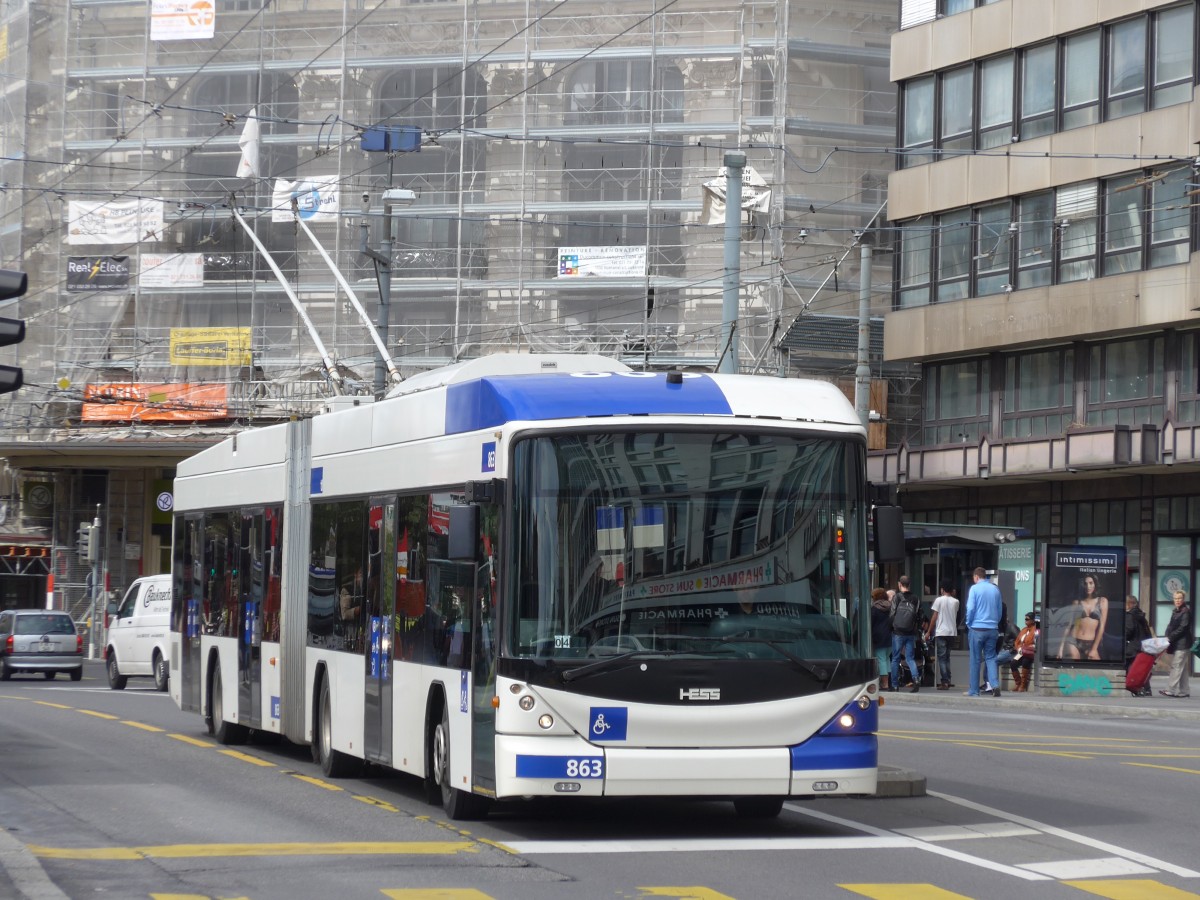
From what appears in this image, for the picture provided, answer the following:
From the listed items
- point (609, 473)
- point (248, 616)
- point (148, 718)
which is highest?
point (609, 473)

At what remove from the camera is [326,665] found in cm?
1585

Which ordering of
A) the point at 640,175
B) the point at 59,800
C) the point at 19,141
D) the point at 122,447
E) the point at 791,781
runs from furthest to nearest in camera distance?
the point at 19,141, the point at 122,447, the point at 640,175, the point at 59,800, the point at 791,781

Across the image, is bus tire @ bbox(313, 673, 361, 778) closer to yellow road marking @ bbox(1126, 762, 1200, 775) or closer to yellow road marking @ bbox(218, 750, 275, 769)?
yellow road marking @ bbox(218, 750, 275, 769)

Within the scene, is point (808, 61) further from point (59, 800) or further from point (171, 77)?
point (59, 800)

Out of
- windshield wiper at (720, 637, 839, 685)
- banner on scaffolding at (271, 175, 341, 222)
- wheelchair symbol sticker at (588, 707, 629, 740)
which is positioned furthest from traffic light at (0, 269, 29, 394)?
banner on scaffolding at (271, 175, 341, 222)

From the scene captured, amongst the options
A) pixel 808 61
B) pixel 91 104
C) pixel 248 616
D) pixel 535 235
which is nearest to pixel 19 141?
pixel 91 104

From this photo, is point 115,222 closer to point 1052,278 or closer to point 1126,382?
point 1052,278

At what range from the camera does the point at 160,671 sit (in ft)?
108

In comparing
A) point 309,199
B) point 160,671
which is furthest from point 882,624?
point 309,199

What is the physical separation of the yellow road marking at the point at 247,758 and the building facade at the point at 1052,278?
1762 cm

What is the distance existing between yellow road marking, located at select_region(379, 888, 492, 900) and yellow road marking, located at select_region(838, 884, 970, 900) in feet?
5.88

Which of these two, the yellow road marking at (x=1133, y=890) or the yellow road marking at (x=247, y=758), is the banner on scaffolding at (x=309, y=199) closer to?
the yellow road marking at (x=247, y=758)

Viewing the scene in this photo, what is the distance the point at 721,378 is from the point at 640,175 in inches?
1292

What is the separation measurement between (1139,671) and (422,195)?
22498mm
